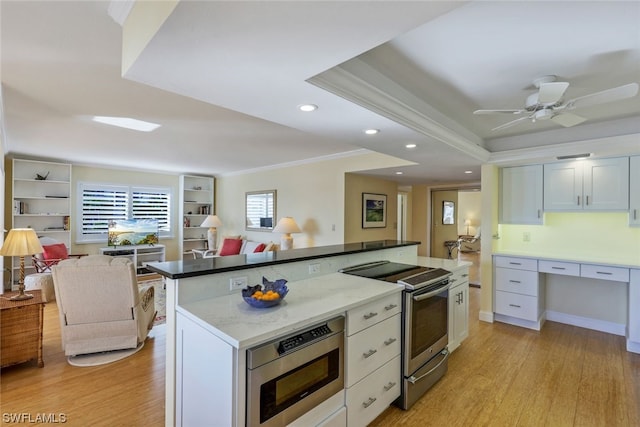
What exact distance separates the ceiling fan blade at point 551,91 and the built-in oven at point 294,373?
1.97 meters

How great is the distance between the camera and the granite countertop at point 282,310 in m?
1.37

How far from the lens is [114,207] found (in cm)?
671

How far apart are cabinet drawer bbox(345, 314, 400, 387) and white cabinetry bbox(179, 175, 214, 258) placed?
6749 millimetres

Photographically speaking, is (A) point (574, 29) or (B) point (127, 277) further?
(B) point (127, 277)

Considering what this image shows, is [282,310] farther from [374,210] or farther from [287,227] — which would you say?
[374,210]

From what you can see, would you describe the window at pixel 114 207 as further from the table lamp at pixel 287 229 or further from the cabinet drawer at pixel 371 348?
the cabinet drawer at pixel 371 348

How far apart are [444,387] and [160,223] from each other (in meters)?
7.11

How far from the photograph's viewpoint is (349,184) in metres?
5.07

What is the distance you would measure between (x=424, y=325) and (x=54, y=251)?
5974 millimetres

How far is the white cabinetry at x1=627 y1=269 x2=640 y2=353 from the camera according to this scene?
122 inches

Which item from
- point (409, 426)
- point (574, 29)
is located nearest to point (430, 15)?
point (574, 29)

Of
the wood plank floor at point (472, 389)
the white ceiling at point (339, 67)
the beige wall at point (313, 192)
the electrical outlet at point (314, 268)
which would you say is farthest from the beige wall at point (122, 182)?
the electrical outlet at point (314, 268)

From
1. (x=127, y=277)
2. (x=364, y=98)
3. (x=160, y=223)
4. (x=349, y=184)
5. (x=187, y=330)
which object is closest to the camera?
(x=187, y=330)

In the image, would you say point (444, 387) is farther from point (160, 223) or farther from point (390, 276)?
point (160, 223)
